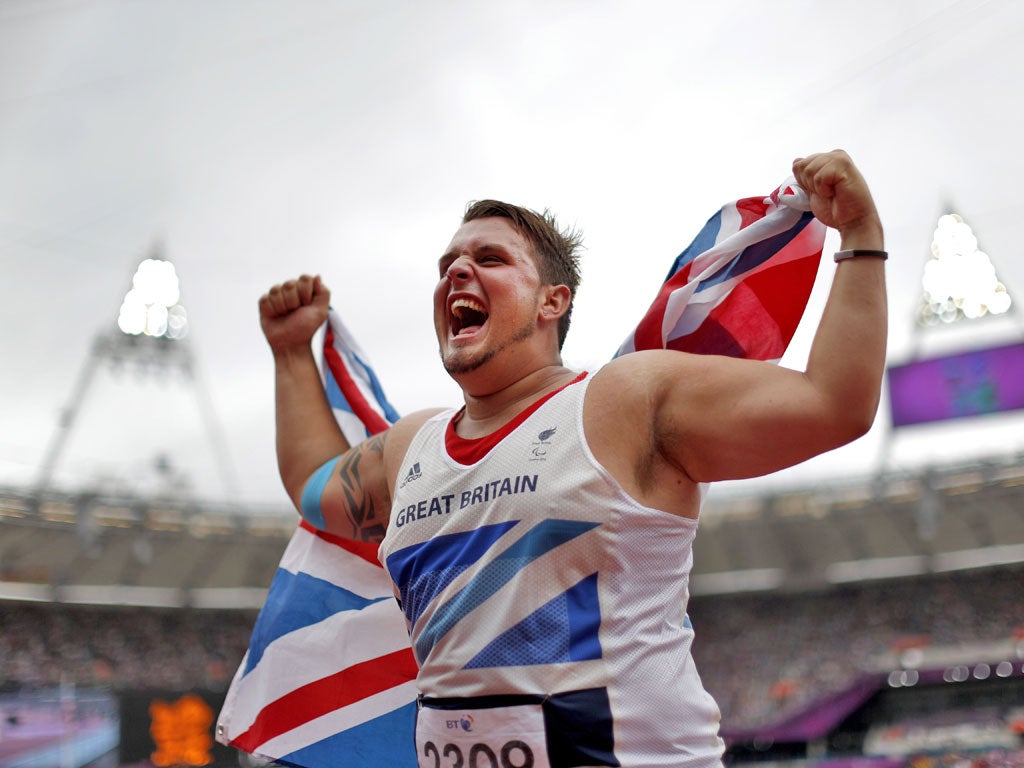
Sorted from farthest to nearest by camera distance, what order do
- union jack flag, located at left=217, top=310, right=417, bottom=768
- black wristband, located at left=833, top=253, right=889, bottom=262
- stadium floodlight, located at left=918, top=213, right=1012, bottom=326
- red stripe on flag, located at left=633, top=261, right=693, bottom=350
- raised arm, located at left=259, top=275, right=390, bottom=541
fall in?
1. stadium floodlight, located at left=918, top=213, right=1012, bottom=326
2. union jack flag, located at left=217, top=310, right=417, bottom=768
3. raised arm, located at left=259, top=275, right=390, bottom=541
4. red stripe on flag, located at left=633, top=261, right=693, bottom=350
5. black wristband, located at left=833, top=253, right=889, bottom=262

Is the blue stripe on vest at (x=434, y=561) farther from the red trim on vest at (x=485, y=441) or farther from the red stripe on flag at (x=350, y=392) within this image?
the red stripe on flag at (x=350, y=392)

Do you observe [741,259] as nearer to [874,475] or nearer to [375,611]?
[375,611]

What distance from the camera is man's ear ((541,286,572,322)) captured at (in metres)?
2.11

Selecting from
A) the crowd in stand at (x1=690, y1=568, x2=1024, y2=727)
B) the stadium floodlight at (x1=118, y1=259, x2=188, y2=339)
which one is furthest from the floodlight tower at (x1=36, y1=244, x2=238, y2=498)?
the crowd in stand at (x1=690, y1=568, x2=1024, y2=727)

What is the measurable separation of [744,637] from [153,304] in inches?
709

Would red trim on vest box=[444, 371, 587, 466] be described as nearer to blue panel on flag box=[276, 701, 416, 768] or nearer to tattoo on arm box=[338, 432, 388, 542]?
tattoo on arm box=[338, 432, 388, 542]

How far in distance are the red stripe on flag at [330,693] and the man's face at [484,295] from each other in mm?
961

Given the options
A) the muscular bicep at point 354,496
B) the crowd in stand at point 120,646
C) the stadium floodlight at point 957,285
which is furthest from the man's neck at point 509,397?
the crowd in stand at point 120,646

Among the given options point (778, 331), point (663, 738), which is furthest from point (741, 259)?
point (663, 738)

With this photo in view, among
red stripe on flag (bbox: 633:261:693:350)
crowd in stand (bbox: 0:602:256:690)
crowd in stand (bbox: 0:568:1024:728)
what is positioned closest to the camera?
red stripe on flag (bbox: 633:261:693:350)

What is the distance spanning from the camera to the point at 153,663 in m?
23.0

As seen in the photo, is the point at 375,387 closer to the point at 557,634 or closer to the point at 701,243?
the point at 701,243

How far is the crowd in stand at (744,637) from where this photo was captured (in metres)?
21.8

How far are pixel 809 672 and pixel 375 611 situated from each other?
23.4m
